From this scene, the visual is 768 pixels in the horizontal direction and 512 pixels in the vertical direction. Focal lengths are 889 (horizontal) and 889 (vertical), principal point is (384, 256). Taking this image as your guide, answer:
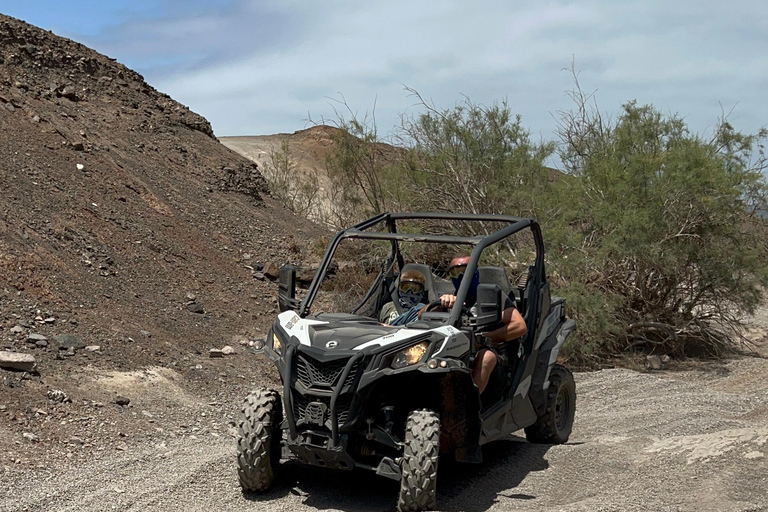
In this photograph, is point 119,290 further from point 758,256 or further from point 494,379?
point 758,256

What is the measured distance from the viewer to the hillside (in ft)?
33.5

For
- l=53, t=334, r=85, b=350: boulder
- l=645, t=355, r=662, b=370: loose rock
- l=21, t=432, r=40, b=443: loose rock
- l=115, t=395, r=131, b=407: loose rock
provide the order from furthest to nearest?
l=645, t=355, r=662, b=370: loose rock, l=53, t=334, r=85, b=350: boulder, l=115, t=395, r=131, b=407: loose rock, l=21, t=432, r=40, b=443: loose rock

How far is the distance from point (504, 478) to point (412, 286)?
1.67m

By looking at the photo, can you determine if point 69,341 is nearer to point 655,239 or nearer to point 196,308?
point 196,308

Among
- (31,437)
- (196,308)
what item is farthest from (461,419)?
(196,308)

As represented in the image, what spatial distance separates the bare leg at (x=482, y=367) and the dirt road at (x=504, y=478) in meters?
0.73

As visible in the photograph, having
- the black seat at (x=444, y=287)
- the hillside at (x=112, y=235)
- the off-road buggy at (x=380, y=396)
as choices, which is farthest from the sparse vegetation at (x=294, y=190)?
the off-road buggy at (x=380, y=396)

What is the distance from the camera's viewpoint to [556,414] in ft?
24.9

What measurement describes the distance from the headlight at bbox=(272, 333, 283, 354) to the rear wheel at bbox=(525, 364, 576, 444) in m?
2.57

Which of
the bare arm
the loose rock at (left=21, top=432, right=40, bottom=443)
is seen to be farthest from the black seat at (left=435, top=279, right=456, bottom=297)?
the loose rock at (left=21, top=432, right=40, bottom=443)

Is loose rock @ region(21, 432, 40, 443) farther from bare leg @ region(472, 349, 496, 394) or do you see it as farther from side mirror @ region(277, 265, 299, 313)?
bare leg @ region(472, 349, 496, 394)

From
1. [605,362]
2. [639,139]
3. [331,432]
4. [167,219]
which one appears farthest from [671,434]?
[167,219]

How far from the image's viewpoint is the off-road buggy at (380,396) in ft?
17.4

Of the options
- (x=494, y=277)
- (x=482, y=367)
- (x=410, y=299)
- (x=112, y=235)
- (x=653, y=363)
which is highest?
(x=112, y=235)
